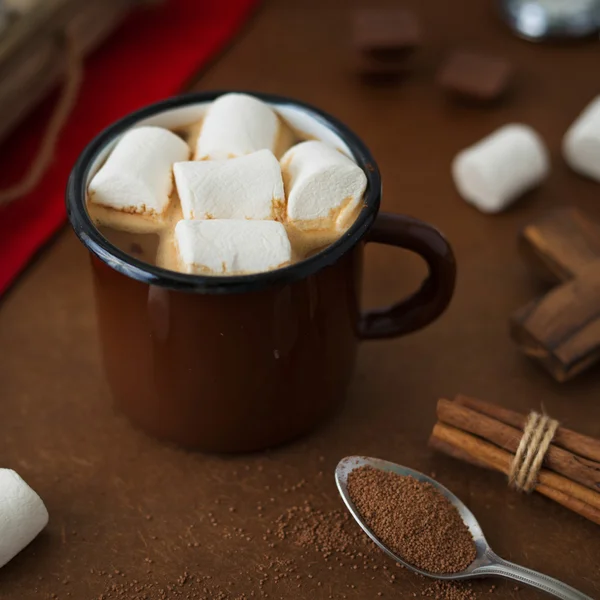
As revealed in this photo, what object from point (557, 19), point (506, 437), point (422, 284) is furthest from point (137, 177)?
point (557, 19)

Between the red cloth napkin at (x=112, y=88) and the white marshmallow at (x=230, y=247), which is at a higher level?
the white marshmallow at (x=230, y=247)

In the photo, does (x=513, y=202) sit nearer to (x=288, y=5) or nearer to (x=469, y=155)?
(x=469, y=155)

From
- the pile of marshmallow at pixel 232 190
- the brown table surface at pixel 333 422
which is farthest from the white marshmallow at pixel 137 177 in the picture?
the brown table surface at pixel 333 422

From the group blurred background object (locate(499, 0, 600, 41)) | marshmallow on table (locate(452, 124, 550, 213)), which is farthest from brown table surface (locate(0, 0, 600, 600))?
blurred background object (locate(499, 0, 600, 41))

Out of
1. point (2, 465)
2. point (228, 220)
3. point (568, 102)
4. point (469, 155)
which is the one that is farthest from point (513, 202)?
point (2, 465)

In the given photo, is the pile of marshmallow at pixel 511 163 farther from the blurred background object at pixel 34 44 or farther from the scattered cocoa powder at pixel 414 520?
the blurred background object at pixel 34 44

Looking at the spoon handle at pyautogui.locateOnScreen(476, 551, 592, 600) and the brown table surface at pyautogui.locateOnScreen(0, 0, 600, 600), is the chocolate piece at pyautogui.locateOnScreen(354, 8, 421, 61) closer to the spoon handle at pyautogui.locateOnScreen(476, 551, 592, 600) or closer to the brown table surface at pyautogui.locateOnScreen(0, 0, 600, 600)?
the brown table surface at pyautogui.locateOnScreen(0, 0, 600, 600)
